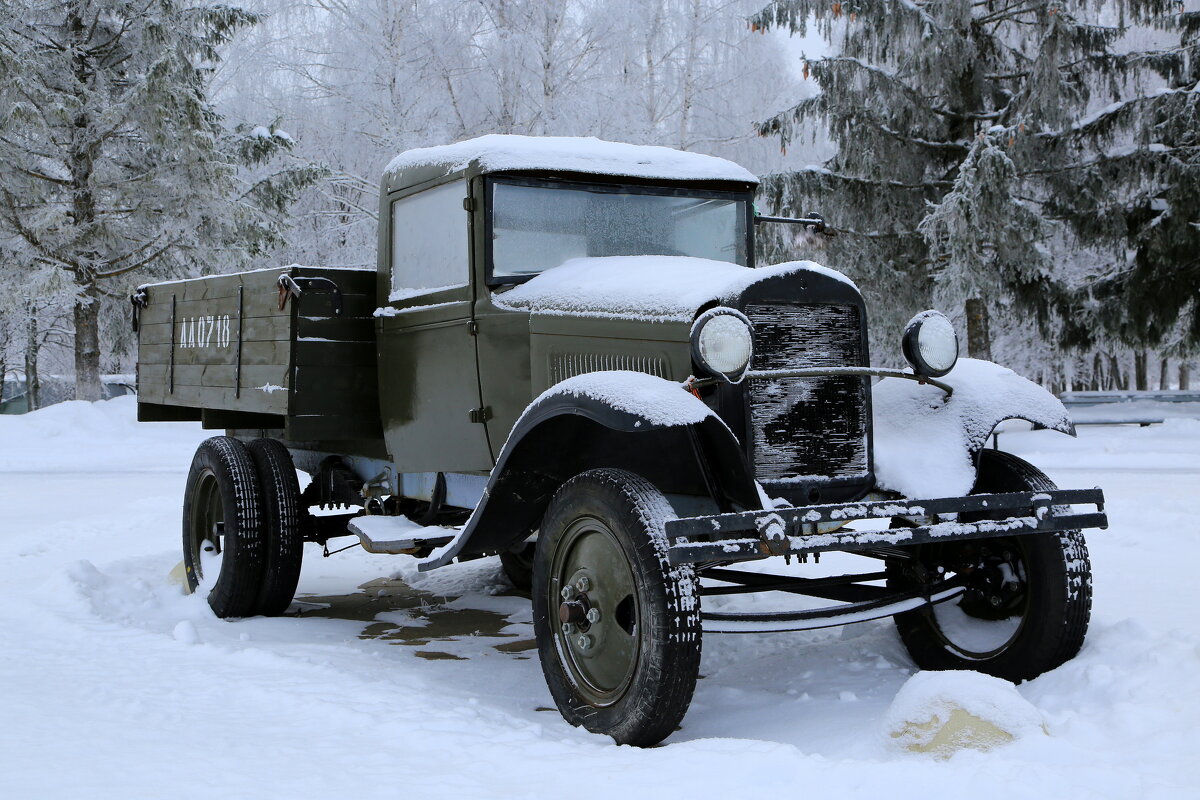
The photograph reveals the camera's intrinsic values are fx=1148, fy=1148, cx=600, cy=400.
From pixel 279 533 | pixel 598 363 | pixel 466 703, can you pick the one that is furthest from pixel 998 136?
pixel 466 703

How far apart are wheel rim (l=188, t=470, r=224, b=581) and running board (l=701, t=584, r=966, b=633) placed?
347 cm

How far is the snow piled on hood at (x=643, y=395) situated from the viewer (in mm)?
3723

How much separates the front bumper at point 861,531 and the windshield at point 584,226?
1.60m

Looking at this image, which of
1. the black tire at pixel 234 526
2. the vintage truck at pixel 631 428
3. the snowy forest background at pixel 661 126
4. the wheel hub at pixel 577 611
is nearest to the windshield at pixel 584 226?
the vintage truck at pixel 631 428

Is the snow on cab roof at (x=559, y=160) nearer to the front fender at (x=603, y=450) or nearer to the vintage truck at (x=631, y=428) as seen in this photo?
the vintage truck at (x=631, y=428)

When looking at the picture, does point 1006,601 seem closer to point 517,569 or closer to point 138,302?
point 517,569

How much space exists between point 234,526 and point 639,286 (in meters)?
2.73

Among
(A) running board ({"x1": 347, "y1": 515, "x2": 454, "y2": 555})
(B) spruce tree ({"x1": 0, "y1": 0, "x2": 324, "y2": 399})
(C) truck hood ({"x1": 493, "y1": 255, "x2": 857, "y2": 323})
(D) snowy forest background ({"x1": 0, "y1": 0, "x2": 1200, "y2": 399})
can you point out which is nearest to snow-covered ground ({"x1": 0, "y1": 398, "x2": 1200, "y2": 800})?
(A) running board ({"x1": 347, "y1": 515, "x2": 454, "y2": 555})

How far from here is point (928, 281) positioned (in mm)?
18344

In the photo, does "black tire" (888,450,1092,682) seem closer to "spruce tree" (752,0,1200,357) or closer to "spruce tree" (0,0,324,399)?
"spruce tree" (752,0,1200,357)

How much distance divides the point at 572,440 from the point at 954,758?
6.37 ft

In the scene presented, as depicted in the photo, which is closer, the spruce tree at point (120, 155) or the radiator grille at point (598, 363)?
the radiator grille at point (598, 363)

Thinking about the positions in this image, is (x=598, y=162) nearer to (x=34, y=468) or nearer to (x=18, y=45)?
(x=34, y=468)

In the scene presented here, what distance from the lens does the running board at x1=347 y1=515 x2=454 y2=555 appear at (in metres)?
5.09
